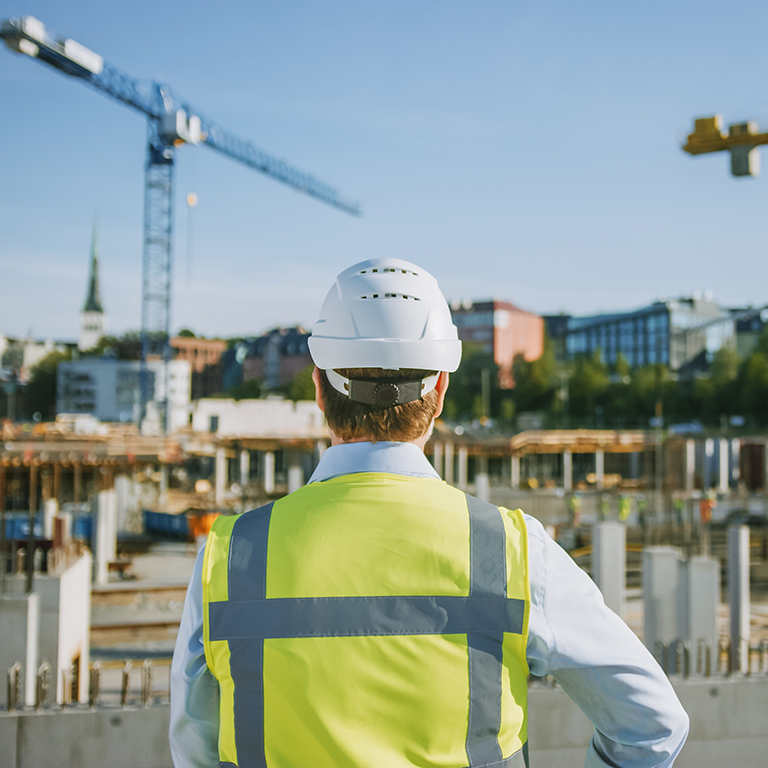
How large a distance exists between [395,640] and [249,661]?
0.88ft

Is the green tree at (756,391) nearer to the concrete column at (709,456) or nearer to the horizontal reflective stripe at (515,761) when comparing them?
the concrete column at (709,456)

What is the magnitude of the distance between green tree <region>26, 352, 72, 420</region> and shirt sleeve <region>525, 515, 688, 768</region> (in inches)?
4197

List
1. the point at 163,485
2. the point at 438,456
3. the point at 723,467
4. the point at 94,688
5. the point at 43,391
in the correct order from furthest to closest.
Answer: the point at 43,391, the point at 438,456, the point at 163,485, the point at 723,467, the point at 94,688

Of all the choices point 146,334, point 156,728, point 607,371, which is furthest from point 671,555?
point 607,371

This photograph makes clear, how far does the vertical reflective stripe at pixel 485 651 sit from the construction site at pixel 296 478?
8.77 feet

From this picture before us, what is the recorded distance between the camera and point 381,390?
159 cm

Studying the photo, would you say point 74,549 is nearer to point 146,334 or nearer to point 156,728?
point 156,728

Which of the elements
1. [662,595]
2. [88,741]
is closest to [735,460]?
[662,595]

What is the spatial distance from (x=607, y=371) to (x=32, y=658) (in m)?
76.4

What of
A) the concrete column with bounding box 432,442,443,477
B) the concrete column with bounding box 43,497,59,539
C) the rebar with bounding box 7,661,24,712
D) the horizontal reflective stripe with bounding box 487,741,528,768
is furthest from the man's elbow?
the concrete column with bounding box 432,442,443,477

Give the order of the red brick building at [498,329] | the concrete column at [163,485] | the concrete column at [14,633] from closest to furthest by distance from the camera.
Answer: the concrete column at [14,633], the concrete column at [163,485], the red brick building at [498,329]

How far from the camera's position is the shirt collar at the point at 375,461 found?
4.97 ft

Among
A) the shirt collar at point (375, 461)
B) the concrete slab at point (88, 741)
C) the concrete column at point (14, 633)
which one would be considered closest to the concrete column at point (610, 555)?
the concrete slab at point (88, 741)

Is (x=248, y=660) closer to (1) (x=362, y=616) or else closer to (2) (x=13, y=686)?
(1) (x=362, y=616)
